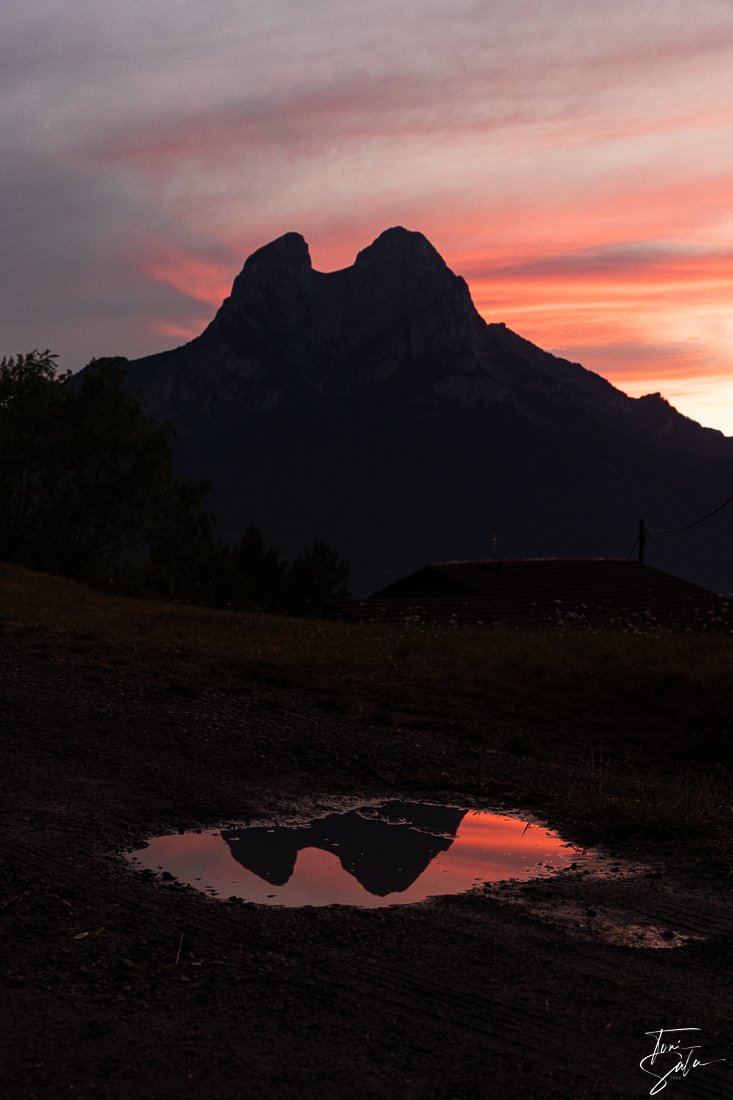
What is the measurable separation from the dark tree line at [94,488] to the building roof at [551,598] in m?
11.1

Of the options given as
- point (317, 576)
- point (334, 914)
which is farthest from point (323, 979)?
point (317, 576)

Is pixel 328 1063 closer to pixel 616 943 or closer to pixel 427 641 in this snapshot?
pixel 616 943

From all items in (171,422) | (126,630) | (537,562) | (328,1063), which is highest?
(171,422)

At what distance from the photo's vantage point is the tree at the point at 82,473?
4181cm

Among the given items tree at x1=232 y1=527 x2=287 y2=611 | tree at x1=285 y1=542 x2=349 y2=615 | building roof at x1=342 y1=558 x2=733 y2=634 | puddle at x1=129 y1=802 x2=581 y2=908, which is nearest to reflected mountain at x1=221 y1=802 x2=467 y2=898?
puddle at x1=129 y1=802 x2=581 y2=908

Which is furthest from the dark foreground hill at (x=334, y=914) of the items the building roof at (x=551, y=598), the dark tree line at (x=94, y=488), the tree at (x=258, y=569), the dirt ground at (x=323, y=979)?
the tree at (x=258, y=569)

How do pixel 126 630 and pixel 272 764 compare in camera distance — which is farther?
pixel 126 630

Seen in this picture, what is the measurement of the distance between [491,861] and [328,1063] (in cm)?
319

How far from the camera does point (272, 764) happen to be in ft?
30.6

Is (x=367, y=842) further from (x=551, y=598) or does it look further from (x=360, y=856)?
(x=551, y=598)

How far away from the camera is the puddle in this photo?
611 cm

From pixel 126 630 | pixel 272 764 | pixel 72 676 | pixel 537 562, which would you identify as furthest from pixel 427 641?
pixel 537 562

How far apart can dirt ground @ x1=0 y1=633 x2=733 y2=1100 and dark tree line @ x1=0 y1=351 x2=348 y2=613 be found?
115ft

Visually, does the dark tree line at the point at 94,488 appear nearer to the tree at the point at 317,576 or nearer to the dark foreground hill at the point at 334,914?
the dark foreground hill at the point at 334,914
